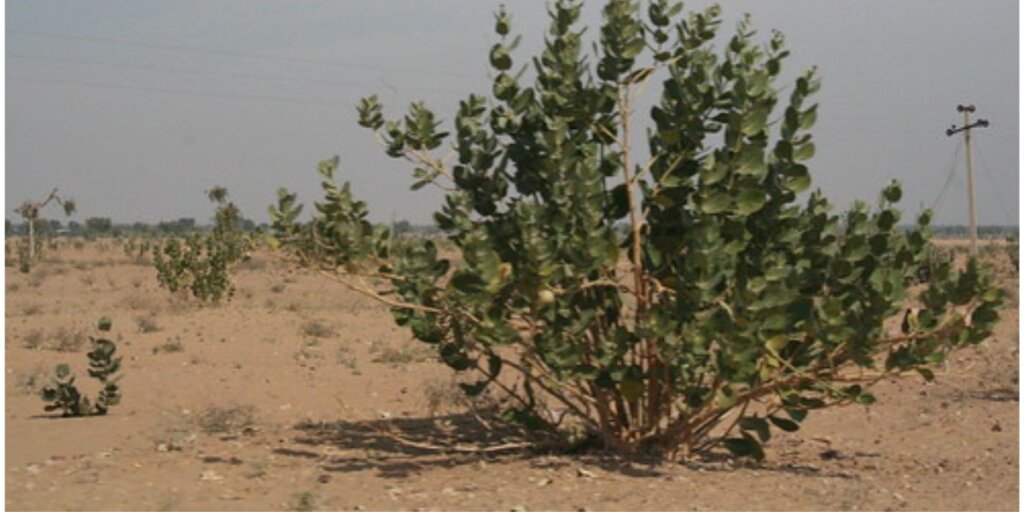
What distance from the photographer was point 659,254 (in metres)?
8.55

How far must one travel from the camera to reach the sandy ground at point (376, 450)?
7.77m

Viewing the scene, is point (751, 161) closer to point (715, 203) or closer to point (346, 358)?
point (715, 203)

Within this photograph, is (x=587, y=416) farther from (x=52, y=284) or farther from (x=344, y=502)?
(x=52, y=284)

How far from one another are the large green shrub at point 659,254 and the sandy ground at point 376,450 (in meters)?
0.59

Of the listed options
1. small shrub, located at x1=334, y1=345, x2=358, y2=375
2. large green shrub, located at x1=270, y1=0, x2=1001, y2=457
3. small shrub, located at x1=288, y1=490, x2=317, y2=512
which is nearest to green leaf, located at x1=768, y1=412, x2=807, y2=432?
large green shrub, located at x1=270, y1=0, x2=1001, y2=457

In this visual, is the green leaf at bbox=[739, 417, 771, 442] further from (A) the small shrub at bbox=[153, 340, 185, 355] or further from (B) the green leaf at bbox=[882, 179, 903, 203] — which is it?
(A) the small shrub at bbox=[153, 340, 185, 355]

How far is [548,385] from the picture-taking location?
8828 mm

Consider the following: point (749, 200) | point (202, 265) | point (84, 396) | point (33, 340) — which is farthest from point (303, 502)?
point (202, 265)

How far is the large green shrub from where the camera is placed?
26.2 feet

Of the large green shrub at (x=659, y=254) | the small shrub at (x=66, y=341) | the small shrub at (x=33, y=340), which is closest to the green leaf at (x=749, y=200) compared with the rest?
the large green shrub at (x=659, y=254)

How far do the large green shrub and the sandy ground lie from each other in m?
0.59

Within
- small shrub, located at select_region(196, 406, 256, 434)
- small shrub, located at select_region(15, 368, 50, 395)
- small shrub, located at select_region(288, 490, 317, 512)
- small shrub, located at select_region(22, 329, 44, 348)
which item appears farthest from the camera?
small shrub, located at select_region(22, 329, 44, 348)

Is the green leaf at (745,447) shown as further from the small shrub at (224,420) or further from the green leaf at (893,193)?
the small shrub at (224,420)

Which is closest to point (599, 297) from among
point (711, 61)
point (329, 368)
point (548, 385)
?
point (548, 385)
